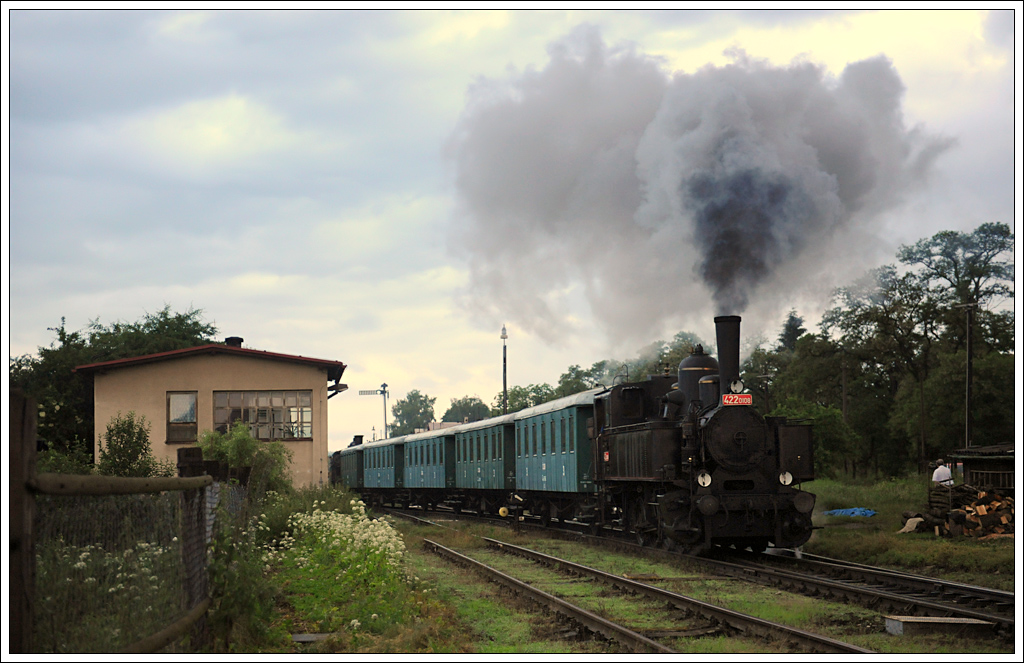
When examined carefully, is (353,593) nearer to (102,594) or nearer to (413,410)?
(102,594)

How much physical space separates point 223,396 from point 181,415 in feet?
→ 4.24

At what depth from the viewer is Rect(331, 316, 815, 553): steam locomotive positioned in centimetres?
1506

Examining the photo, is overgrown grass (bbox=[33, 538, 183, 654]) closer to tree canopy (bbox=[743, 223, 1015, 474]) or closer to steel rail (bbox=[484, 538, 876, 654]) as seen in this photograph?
steel rail (bbox=[484, 538, 876, 654])

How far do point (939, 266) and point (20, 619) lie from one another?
176ft

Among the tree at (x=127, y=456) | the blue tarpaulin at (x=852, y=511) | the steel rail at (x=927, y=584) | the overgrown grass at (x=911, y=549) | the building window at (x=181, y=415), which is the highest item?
the building window at (x=181, y=415)

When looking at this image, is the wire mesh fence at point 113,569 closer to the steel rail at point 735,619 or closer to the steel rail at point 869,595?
the steel rail at point 735,619

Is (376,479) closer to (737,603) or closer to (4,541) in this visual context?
(737,603)

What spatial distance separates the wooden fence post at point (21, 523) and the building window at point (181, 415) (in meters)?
25.4

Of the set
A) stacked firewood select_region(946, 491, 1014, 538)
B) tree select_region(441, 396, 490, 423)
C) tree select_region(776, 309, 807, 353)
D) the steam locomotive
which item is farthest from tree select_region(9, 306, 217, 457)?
tree select_region(441, 396, 490, 423)

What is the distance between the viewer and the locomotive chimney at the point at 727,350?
14.8m

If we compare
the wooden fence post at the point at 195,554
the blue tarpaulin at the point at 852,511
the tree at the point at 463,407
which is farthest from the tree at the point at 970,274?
the tree at the point at 463,407

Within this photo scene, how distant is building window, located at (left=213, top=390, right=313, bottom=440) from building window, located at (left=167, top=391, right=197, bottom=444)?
643 millimetres

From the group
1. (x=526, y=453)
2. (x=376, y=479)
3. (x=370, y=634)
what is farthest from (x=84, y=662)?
(x=376, y=479)

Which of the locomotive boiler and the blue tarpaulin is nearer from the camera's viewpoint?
the locomotive boiler
